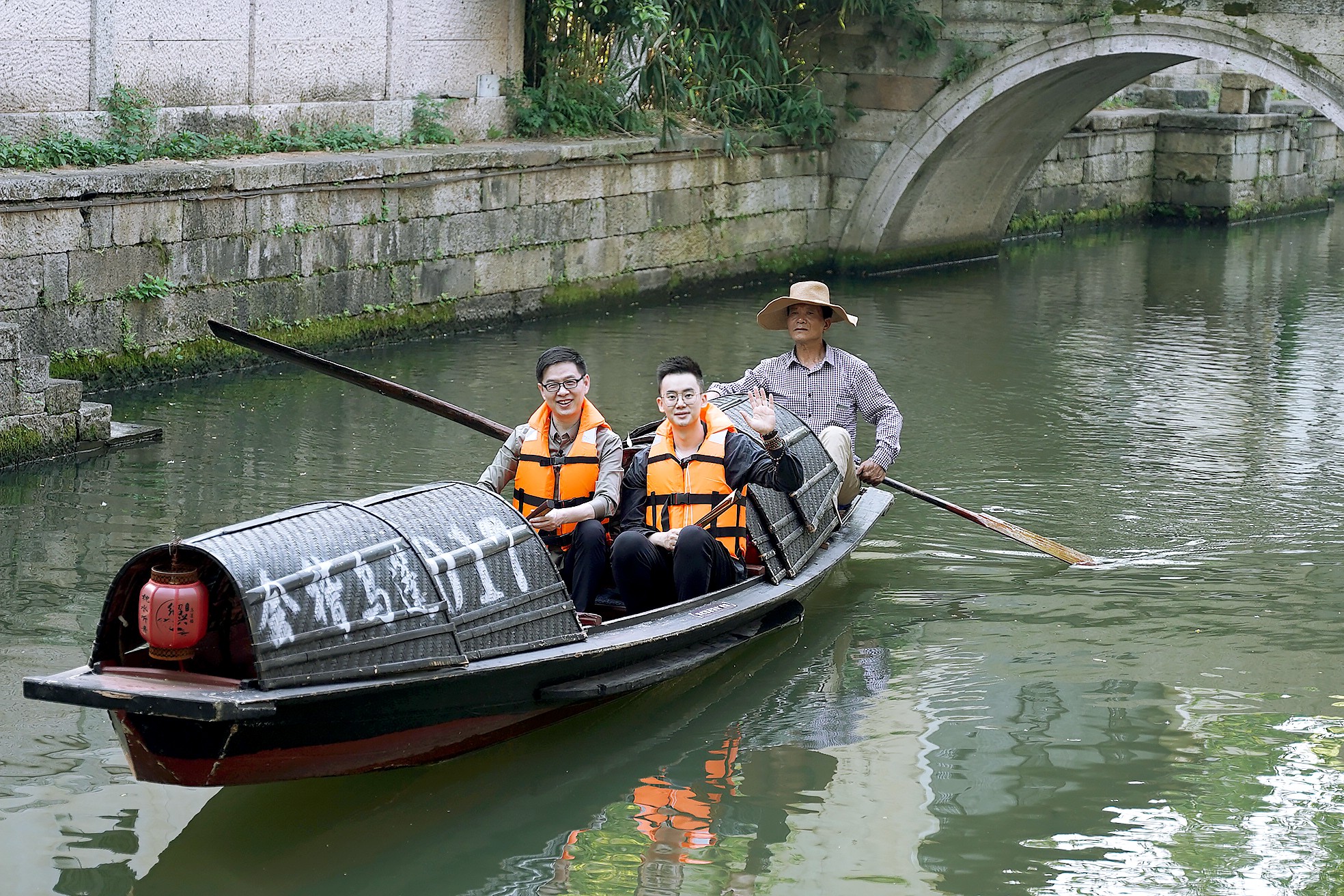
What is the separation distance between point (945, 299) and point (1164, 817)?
945cm

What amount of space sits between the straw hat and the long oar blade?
3.68ft

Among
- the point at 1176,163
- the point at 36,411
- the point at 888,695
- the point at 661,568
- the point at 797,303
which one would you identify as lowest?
the point at 888,695

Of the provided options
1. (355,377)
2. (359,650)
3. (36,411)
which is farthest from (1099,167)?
(359,650)

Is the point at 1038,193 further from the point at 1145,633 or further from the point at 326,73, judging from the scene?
the point at 1145,633

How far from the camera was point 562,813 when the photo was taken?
4.55 m

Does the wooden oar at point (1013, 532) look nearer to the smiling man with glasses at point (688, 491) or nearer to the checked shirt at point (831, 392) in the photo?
the checked shirt at point (831, 392)

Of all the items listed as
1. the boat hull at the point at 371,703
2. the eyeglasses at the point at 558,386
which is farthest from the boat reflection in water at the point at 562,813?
the eyeglasses at the point at 558,386

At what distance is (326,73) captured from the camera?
1099 cm

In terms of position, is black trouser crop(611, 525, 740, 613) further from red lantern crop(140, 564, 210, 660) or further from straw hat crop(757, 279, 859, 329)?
red lantern crop(140, 564, 210, 660)

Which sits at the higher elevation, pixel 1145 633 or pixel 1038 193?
pixel 1038 193

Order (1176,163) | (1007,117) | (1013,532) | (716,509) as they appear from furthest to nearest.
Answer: (1176,163), (1007,117), (1013,532), (716,509)

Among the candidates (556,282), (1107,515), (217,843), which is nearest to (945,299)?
(556,282)

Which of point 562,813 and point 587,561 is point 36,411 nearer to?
point 587,561

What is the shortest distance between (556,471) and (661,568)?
1.51 feet
